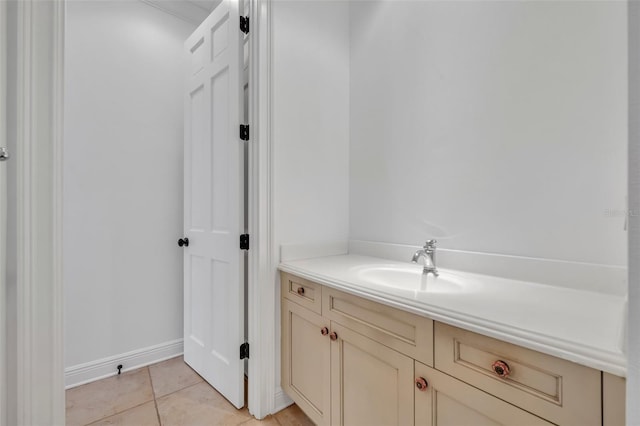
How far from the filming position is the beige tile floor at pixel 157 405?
1.47 m

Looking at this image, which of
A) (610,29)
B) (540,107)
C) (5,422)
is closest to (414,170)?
(540,107)

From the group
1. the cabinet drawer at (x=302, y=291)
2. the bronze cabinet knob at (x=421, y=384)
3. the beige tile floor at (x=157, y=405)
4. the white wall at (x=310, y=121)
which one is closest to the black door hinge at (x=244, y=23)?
the white wall at (x=310, y=121)

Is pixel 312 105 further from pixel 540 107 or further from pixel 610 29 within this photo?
pixel 610 29

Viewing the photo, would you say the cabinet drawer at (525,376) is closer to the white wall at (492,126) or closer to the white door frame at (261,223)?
the white wall at (492,126)

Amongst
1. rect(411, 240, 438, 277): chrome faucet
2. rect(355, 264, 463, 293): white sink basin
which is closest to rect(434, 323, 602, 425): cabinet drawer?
rect(355, 264, 463, 293): white sink basin

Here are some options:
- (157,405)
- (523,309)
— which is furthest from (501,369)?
(157,405)

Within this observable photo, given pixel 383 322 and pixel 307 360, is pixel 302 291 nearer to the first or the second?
pixel 307 360

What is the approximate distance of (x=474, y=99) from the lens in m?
1.29

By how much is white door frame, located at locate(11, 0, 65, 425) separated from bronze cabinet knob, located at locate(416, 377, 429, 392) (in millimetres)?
1135

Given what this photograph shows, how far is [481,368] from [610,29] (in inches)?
45.1

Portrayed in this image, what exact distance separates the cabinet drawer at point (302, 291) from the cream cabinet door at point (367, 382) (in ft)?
0.45

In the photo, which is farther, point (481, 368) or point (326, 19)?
point (326, 19)

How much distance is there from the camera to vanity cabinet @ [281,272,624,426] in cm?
61

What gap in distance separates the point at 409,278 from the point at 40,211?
1345 mm
